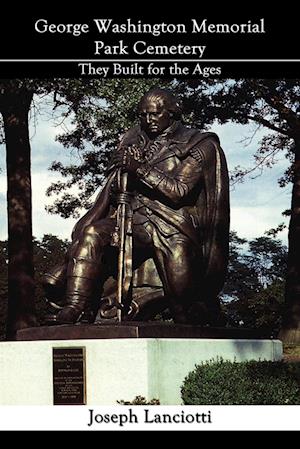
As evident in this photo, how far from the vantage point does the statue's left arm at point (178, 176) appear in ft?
33.2

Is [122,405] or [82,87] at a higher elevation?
[82,87]

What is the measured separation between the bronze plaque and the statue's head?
278 centimetres

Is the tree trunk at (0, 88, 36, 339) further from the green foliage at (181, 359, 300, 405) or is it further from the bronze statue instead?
the green foliage at (181, 359, 300, 405)

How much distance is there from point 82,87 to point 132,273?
936 cm

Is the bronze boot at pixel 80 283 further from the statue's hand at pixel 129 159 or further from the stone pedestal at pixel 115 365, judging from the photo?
the statue's hand at pixel 129 159

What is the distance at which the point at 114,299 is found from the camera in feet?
33.2

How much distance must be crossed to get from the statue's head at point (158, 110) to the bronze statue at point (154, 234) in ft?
0.04

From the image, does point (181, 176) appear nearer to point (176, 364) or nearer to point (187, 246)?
point (187, 246)

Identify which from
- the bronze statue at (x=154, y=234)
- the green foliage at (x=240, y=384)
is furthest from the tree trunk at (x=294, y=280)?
the green foliage at (x=240, y=384)

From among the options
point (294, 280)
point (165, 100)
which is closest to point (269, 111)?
point (294, 280)

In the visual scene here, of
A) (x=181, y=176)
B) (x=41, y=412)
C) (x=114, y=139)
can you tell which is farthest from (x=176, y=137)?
(x=114, y=139)

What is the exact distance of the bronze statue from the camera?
9.89 metres

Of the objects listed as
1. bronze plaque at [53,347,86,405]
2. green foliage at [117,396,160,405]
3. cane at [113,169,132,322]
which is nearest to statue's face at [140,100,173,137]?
cane at [113,169,132,322]

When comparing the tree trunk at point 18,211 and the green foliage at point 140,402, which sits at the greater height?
the tree trunk at point 18,211
